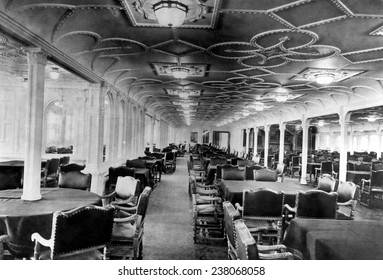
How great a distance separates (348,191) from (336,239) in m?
2.29

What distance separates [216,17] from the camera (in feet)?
11.1

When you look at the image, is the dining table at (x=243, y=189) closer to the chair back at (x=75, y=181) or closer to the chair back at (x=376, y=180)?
the chair back at (x=75, y=181)

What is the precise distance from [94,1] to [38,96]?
4.45 ft

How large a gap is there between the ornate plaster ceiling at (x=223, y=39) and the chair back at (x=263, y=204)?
1.97 metres

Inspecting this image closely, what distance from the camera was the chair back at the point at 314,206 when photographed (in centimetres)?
363

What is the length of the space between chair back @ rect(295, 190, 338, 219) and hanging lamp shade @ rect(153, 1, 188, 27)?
2.35m

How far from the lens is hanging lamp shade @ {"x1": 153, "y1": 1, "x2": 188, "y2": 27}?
9.10 feet

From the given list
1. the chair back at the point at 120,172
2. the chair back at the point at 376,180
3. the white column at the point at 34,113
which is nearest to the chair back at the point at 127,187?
the white column at the point at 34,113

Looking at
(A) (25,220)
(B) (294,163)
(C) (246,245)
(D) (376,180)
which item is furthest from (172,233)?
(B) (294,163)

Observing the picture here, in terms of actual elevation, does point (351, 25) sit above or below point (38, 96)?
above

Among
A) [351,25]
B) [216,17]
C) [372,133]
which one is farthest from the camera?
[372,133]
